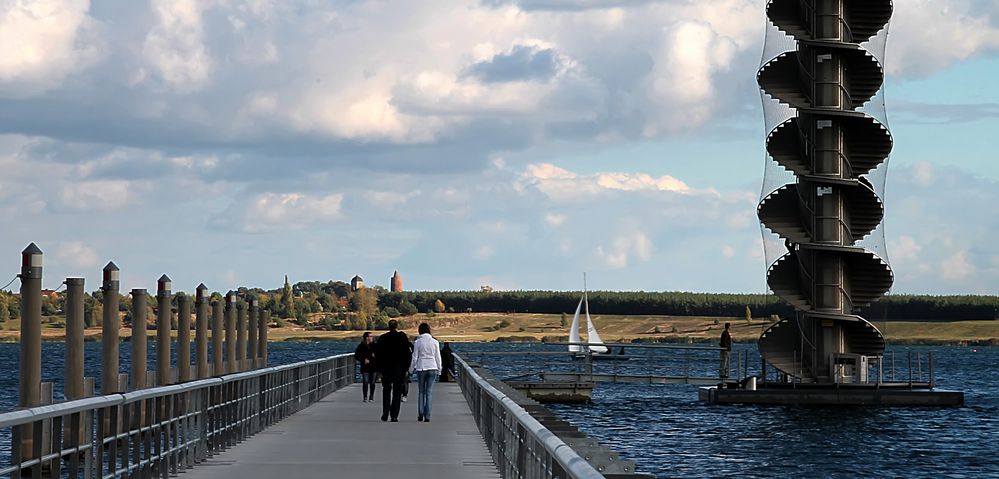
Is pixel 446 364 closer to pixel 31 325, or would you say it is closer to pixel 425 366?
pixel 425 366

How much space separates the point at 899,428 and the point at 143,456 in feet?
150

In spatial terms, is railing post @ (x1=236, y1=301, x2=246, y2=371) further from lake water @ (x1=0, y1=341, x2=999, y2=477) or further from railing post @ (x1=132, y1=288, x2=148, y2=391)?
railing post @ (x1=132, y1=288, x2=148, y2=391)

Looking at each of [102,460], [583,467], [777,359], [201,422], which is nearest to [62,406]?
[102,460]

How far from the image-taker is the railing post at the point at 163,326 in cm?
2977

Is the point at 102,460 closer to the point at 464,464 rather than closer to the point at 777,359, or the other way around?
the point at 464,464

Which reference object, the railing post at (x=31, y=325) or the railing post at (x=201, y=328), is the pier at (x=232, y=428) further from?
the railing post at (x=201, y=328)

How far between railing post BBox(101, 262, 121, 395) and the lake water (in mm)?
16137

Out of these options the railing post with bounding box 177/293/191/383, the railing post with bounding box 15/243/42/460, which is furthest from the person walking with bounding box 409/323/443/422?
the railing post with bounding box 15/243/42/460

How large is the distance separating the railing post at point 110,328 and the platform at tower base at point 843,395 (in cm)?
3135

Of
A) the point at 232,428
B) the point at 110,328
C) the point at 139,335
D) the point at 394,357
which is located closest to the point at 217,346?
the point at 139,335

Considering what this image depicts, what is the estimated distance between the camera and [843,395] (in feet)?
181

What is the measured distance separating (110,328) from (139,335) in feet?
7.94

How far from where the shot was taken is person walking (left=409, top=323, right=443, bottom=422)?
90.0 feet

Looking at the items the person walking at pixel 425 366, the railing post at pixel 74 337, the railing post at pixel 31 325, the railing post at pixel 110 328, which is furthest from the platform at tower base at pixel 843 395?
the railing post at pixel 31 325
